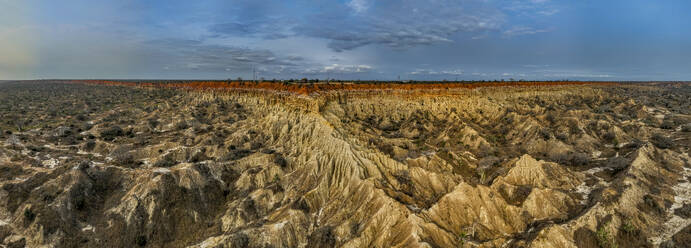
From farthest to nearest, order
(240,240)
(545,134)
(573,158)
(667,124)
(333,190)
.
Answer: (667,124) → (545,134) → (573,158) → (333,190) → (240,240)

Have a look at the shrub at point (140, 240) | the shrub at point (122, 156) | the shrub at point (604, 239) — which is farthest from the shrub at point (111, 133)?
the shrub at point (604, 239)

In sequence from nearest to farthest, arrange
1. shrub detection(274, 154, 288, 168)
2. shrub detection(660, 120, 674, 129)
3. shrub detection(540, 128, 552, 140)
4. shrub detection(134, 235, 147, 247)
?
shrub detection(134, 235, 147, 247), shrub detection(274, 154, 288, 168), shrub detection(540, 128, 552, 140), shrub detection(660, 120, 674, 129)

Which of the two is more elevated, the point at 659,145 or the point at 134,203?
the point at 659,145

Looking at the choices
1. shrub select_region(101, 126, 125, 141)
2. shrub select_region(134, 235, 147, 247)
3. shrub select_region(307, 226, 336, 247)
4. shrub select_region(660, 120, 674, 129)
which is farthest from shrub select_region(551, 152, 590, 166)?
shrub select_region(101, 126, 125, 141)

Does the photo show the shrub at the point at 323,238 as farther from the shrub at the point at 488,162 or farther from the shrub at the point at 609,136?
the shrub at the point at 609,136

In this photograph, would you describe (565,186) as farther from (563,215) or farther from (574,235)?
(574,235)

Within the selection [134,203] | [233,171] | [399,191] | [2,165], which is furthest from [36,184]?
[399,191]

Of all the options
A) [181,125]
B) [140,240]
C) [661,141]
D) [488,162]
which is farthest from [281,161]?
[661,141]

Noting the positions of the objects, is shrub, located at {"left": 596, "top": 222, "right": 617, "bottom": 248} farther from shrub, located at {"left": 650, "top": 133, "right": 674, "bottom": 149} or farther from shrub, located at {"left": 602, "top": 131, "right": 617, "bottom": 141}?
shrub, located at {"left": 602, "top": 131, "right": 617, "bottom": 141}

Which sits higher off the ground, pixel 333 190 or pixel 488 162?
pixel 488 162

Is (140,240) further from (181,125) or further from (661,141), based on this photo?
(661,141)

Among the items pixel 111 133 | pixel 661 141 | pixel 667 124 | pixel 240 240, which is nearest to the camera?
pixel 240 240
